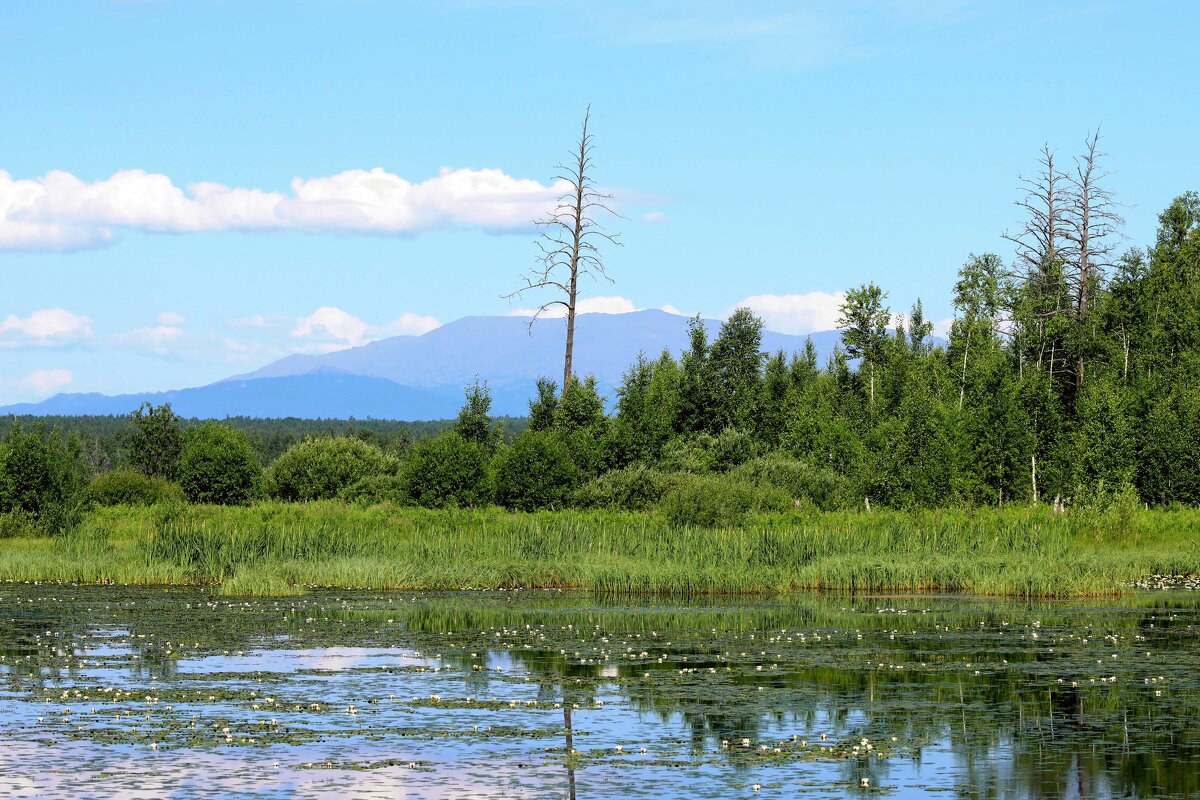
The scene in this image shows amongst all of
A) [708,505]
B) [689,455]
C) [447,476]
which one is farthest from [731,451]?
[708,505]

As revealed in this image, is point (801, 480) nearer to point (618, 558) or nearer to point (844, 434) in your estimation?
point (844, 434)

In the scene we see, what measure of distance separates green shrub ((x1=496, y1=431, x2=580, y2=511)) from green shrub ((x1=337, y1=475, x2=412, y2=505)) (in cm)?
596

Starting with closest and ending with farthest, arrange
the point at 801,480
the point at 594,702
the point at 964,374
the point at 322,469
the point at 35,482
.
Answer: the point at 594,702
the point at 35,482
the point at 801,480
the point at 964,374
the point at 322,469

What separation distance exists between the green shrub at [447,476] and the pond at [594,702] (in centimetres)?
2492

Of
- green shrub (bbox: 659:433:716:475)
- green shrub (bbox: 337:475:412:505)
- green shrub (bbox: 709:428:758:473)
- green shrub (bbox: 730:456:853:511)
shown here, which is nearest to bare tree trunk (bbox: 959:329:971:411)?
green shrub (bbox: 709:428:758:473)

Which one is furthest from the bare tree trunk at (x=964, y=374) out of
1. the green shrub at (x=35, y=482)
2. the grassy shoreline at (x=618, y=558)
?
the green shrub at (x=35, y=482)

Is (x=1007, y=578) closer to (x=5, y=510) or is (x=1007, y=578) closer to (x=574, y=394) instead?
(x=5, y=510)

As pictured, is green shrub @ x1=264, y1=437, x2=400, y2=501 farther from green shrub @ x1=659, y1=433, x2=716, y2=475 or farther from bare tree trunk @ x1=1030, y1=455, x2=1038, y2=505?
bare tree trunk @ x1=1030, y1=455, x2=1038, y2=505

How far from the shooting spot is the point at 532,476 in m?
54.9

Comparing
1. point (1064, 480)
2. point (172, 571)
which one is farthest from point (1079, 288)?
point (172, 571)

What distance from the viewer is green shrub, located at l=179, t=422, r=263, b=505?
2486 inches

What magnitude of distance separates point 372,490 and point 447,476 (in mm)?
9965

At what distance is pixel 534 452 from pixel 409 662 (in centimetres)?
3275

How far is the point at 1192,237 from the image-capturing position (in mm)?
74375
